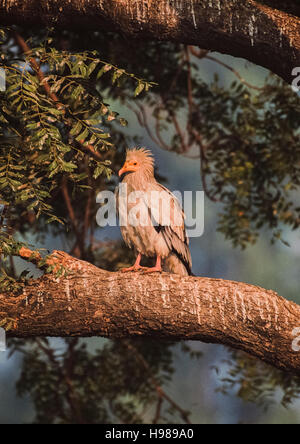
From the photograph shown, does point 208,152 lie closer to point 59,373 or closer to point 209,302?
point 59,373

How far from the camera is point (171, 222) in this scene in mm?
4512

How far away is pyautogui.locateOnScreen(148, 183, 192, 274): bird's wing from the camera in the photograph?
443 centimetres

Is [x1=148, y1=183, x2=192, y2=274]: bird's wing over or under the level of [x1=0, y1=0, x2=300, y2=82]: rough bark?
under

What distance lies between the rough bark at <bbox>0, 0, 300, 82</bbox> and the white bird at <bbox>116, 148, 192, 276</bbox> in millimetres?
1190

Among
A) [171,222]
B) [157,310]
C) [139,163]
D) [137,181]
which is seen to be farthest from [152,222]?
[157,310]

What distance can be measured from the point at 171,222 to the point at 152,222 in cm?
15

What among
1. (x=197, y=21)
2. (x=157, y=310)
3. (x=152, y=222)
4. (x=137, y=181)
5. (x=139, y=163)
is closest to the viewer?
(x=157, y=310)

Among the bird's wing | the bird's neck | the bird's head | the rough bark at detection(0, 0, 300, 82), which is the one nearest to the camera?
the rough bark at detection(0, 0, 300, 82)

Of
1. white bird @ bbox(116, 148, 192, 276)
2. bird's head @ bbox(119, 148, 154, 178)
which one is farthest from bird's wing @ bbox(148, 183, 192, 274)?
bird's head @ bbox(119, 148, 154, 178)

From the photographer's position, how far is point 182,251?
15.1 ft

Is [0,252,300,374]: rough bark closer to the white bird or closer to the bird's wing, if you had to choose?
the white bird

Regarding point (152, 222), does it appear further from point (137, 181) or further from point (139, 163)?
point (139, 163)

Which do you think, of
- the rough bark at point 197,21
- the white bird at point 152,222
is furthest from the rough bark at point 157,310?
the rough bark at point 197,21

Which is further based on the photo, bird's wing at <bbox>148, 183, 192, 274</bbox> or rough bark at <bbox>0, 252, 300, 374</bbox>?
bird's wing at <bbox>148, 183, 192, 274</bbox>
